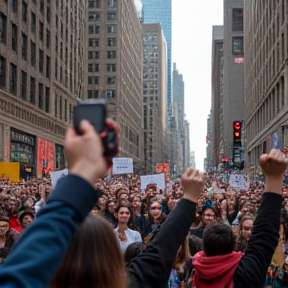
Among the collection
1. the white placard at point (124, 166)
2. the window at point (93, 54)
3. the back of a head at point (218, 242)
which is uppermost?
the window at point (93, 54)

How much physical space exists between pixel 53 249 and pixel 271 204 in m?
1.83

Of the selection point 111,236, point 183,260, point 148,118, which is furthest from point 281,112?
point 148,118

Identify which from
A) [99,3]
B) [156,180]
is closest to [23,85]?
[156,180]

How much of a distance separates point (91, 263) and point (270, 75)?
Result: 5076cm

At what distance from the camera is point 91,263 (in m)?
1.92

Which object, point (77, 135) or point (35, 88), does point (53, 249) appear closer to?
point (77, 135)

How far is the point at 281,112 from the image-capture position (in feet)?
138

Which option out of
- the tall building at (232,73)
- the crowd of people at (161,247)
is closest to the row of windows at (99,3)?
the tall building at (232,73)

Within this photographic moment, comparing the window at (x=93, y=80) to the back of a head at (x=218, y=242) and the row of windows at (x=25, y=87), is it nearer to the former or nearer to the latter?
the row of windows at (x=25, y=87)

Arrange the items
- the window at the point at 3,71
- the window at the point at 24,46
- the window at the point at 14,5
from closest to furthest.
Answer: the window at the point at 3,71 → the window at the point at 14,5 → the window at the point at 24,46

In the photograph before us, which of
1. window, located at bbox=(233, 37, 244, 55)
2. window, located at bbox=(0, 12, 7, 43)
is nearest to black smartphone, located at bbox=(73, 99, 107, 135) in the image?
window, located at bbox=(0, 12, 7, 43)

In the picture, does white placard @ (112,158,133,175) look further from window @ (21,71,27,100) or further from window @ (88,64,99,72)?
window @ (88,64,99,72)

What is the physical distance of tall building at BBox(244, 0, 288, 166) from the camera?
41125mm

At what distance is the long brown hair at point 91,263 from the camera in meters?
1.90
